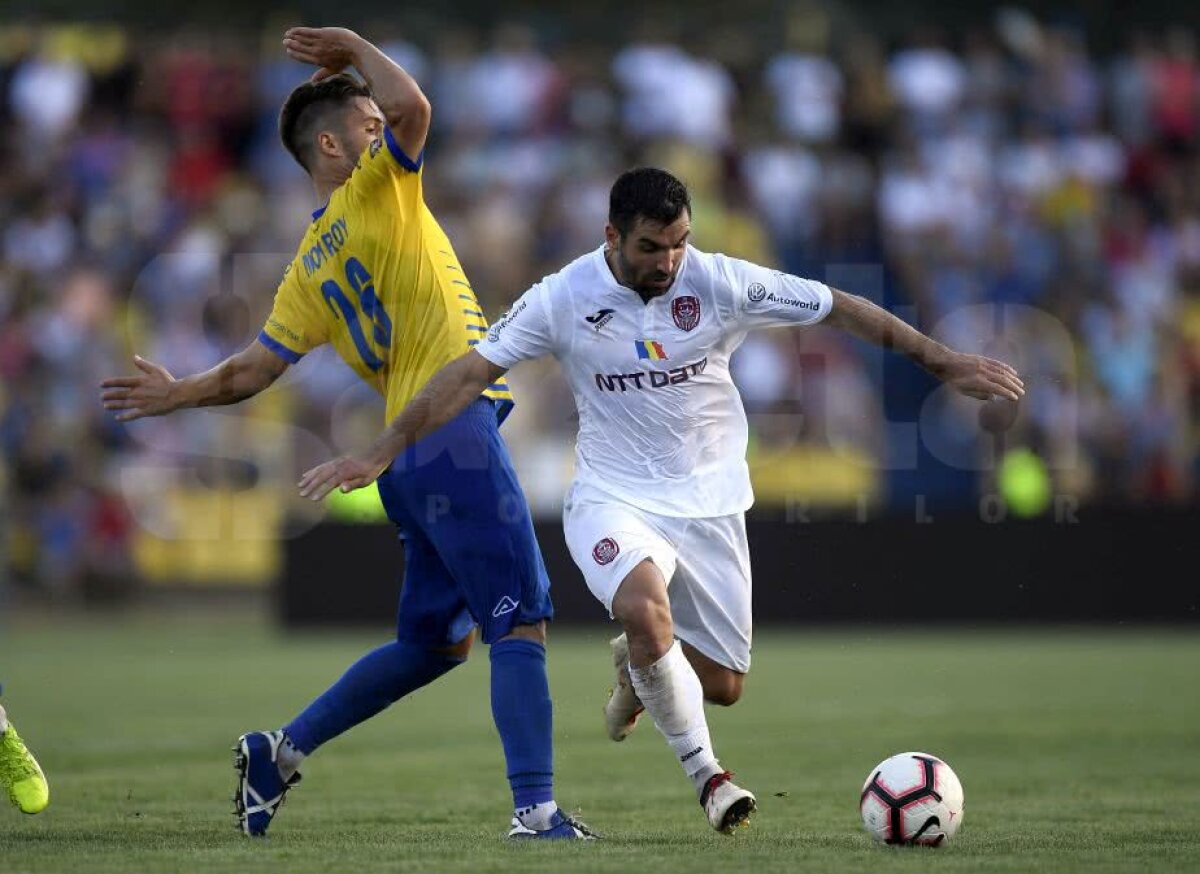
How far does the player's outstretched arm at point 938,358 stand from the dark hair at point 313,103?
6.51 ft

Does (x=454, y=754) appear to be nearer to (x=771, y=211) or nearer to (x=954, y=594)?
(x=954, y=594)

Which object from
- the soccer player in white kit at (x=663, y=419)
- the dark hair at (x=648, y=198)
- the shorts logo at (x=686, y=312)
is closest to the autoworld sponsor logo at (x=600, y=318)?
the soccer player in white kit at (x=663, y=419)

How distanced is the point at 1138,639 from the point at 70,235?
11182 millimetres

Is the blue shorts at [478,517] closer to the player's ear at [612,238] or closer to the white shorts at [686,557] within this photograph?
the white shorts at [686,557]

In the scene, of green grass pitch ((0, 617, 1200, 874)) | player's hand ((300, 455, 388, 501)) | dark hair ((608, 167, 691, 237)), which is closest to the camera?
green grass pitch ((0, 617, 1200, 874))

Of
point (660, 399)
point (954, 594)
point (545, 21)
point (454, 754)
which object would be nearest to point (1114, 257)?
point (954, 594)

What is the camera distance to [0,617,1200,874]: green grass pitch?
6.01m

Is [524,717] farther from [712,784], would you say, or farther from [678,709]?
[712,784]

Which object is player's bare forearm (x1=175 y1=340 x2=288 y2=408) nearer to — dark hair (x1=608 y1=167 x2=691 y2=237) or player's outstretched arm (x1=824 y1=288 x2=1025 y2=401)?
dark hair (x1=608 y1=167 x2=691 y2=237)

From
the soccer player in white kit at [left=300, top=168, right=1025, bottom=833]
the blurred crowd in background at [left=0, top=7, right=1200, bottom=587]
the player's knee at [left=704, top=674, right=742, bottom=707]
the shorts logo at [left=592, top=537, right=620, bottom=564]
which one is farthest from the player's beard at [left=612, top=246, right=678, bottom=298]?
the blurred crowd in background at [left=0, top=7, right=1200, bottom=587]

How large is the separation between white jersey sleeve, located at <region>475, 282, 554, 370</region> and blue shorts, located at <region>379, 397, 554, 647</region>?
0.89 feet

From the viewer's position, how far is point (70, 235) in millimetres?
19625

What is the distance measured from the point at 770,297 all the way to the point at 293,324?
176 cm

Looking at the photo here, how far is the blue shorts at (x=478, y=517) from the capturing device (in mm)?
6449
